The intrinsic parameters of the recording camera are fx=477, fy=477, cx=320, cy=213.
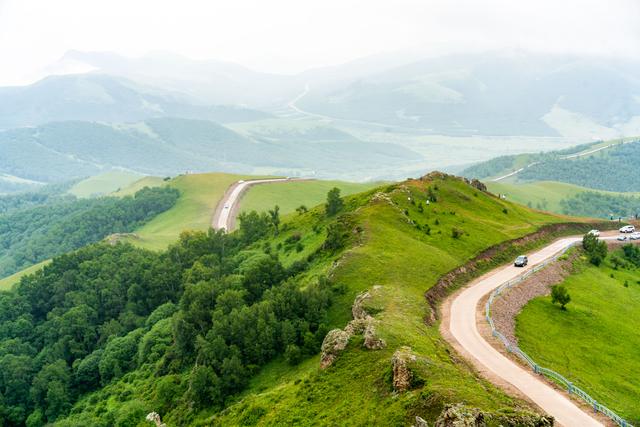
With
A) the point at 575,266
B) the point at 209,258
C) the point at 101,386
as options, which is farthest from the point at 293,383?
the point at 209,258

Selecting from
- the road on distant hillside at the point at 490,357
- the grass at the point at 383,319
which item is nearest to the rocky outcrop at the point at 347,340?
the grass at the point at 383,319

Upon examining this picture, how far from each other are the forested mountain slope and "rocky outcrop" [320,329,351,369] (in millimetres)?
526

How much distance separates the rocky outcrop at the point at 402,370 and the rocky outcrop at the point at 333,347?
723 centimetres

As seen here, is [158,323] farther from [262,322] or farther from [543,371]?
[543,371]

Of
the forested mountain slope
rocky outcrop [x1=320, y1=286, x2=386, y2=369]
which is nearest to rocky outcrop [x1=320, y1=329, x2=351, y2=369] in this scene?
rocky outcrop [x1=320, y1=286, x2=386, y2=369]

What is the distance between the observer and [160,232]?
189m

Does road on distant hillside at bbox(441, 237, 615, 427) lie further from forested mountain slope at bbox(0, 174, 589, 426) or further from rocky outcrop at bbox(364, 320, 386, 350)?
rocky outcrop at bbox(364, 320, 386, 350)

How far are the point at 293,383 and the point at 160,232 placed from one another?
520 ft

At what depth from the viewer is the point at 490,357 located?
43469 mm

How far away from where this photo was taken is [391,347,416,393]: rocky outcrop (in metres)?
32.8

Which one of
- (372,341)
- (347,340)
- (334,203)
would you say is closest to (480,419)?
(372,341)

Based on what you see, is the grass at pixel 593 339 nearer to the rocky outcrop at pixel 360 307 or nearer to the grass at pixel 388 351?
the grass at pixel 388 351

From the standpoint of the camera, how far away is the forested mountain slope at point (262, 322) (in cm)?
3819

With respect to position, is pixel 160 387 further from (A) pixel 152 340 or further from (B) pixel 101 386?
(B) pixel 101 386
